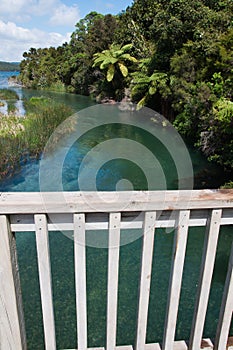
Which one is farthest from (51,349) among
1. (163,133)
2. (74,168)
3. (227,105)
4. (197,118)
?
(163,133)

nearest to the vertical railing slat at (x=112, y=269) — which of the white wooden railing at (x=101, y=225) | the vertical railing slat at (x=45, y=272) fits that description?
→ the white wooden railing at (x=101, y=225)

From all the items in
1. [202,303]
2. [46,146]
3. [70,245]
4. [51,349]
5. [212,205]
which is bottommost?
[70,245]

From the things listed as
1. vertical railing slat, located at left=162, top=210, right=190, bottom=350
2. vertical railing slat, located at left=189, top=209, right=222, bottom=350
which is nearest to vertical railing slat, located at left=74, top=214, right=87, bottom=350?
vertical railing slat, located at left=162, top=210, right=190, bottom=350

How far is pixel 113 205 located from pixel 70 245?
305 centimetres

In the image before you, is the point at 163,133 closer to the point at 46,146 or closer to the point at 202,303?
the point at 46,146

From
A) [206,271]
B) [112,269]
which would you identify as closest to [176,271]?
[206,271]

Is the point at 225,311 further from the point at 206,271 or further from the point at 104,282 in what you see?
the point at 104,282

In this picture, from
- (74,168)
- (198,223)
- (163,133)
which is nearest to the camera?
(198,223)

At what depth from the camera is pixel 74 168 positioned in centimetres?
728

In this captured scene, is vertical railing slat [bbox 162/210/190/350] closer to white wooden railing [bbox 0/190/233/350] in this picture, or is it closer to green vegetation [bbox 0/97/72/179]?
white wooden railing [bbox 0/190/233/350]

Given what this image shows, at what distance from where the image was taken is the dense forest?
6.20 meters

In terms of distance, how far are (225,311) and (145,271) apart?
468mm

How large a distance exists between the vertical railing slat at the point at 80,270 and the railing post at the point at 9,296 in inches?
9.7

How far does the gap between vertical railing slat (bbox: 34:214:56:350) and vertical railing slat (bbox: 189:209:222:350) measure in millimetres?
666
